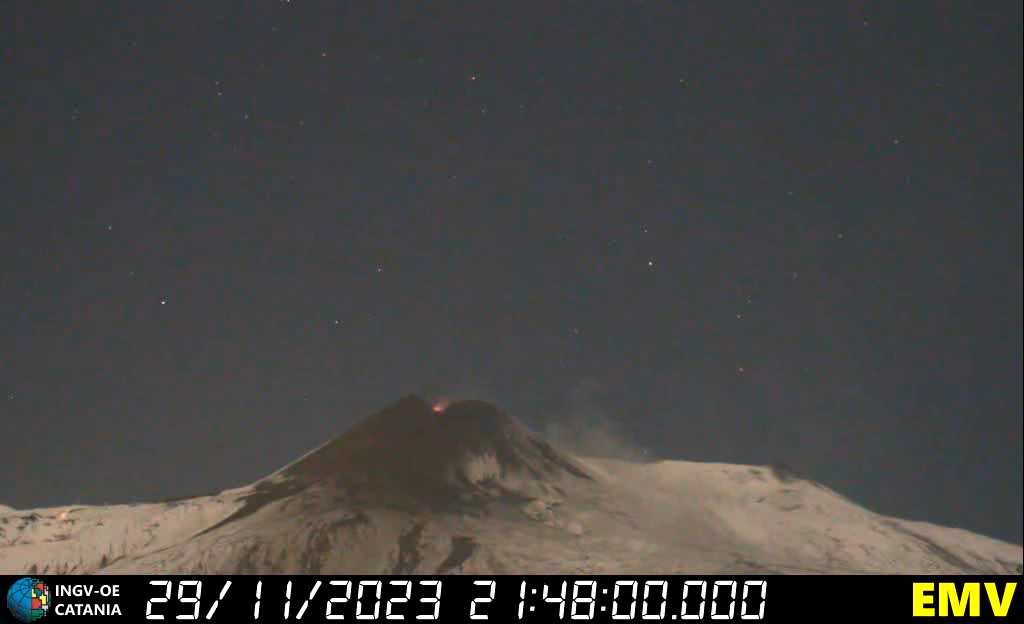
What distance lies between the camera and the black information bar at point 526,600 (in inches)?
801

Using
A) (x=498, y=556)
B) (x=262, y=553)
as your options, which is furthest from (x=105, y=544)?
(x=498, y=556)

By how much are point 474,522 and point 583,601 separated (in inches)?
544

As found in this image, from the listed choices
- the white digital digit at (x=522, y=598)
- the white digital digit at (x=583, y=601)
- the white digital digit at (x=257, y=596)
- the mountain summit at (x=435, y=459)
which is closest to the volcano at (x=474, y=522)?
the mountain summit at (x=435, y=459)

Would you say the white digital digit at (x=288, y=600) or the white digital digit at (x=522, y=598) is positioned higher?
the white digital digit at (x=522, y=598)

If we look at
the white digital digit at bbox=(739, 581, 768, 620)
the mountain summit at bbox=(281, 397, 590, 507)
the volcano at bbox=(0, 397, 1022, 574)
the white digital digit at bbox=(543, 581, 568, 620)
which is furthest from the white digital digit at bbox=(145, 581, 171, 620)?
the mountain summit at bbox=(281, 397, 590, 507)

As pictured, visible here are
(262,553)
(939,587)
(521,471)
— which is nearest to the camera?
(939,587)

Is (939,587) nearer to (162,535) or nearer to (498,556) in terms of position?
(498,556)

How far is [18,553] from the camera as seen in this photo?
1251 inches

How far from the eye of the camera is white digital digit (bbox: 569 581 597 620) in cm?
2091

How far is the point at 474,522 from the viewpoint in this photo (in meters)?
34.6

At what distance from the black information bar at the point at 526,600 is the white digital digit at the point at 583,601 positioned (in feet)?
0.07

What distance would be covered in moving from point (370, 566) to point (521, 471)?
10316 mm

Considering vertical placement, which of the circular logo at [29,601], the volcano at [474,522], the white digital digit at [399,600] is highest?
the volcano at [474,522]

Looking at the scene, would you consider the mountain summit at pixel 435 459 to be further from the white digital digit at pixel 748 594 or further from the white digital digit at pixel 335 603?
the white digital digit at pixel 748 594
